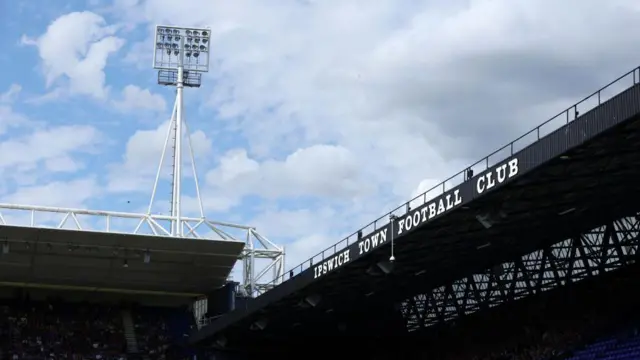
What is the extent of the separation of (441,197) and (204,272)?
24.0 meters

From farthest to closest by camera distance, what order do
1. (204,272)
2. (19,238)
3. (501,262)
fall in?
(204,272), (19,238), (501,262)

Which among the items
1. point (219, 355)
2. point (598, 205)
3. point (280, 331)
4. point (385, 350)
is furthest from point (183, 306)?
point (598, 205)

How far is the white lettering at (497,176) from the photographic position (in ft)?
92.1

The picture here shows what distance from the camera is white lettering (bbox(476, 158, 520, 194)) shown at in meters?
28.1

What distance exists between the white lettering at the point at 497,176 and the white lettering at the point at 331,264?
405 inches

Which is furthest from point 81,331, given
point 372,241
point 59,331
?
point 372,241

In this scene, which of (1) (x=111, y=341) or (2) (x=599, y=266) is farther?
(1) (x=111, y=341)

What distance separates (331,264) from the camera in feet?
132

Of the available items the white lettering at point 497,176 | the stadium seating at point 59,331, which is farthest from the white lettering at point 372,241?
the stadium seating at point 59,331

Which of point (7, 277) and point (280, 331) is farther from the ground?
point (7, 277)

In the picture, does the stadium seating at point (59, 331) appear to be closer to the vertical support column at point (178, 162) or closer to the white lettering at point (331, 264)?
the vertical support column at point (178, 162)

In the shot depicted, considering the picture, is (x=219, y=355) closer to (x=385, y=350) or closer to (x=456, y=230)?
(x=385, y=350)

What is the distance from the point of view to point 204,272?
176 ft

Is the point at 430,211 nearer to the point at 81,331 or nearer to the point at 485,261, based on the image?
the point at 485,261
